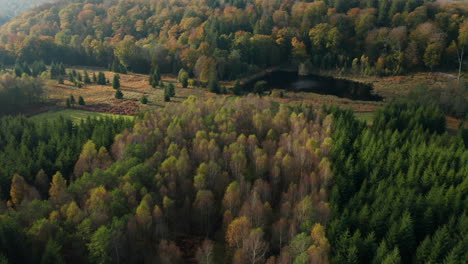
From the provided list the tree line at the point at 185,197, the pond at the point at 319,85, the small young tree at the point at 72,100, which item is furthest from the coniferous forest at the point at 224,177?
the pond at the point at 319,85

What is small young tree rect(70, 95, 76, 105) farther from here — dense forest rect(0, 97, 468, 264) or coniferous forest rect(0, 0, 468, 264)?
dense forest rect(0, 97, 468, 264)

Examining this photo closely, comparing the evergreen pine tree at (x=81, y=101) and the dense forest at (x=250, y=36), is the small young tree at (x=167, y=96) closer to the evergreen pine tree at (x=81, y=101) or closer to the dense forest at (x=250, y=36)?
the evergreen pine tree at (x=81, y=101)

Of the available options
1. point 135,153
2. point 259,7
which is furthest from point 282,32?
point 135,153

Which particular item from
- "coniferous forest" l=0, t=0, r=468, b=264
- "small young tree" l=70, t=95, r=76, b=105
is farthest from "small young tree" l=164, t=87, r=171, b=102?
"small young tree" l=70, t=95, r=76, b=105

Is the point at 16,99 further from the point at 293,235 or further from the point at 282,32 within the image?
the point at 282,32

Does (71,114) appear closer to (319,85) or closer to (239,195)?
(239,195)

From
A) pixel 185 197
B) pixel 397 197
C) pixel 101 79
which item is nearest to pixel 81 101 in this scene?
pixel 101 79
